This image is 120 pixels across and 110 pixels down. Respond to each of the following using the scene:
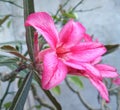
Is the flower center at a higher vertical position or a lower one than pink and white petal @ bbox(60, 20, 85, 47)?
lower

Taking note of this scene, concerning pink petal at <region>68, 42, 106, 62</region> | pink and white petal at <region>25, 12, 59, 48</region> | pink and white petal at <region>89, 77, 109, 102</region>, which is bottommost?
pink and white petal at <region>89, 77, 109, 102</region>

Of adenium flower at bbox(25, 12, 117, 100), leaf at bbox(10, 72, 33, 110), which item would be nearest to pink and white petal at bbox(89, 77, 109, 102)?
adenium flower at bbox(25, 12, 117, 100)

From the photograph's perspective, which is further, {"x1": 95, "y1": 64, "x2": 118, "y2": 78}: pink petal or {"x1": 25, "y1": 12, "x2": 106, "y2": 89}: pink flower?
{"x1": 95, "y1": 64, "x2": 118, "y2": 78}: pink petal

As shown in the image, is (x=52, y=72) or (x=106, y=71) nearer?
(x=52, y=72)

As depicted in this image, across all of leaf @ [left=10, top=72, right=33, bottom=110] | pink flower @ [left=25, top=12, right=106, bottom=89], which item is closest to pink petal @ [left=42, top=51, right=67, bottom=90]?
pink flower @ [left=25, top=12, right=106, bottom=89]

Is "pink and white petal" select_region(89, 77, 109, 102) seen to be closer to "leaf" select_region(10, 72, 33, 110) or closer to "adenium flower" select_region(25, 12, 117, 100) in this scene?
"adenium flower" select_region(25, 12, 117, 100)

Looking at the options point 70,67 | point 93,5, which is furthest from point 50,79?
point 93,5

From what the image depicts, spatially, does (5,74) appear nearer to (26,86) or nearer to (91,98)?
(26,86)
